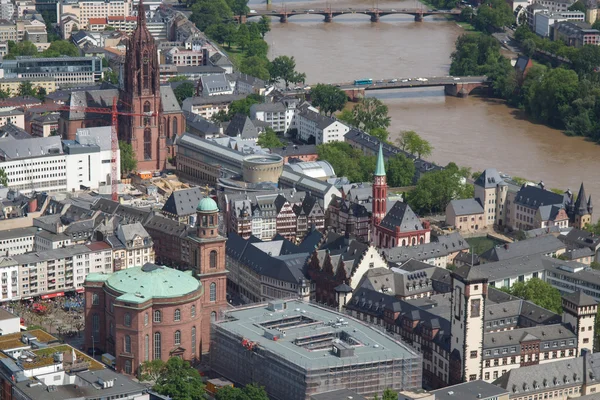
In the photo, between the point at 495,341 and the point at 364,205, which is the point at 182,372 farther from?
the point at 364,205

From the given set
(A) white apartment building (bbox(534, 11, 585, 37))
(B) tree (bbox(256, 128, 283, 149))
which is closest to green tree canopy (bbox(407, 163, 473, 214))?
(B) tree (bbox(256, 128, 283, 149))

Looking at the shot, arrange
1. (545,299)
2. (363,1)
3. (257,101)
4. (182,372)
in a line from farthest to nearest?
(363,1), (257,101), (545,299), (182,372)

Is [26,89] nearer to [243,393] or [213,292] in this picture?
[213,292]

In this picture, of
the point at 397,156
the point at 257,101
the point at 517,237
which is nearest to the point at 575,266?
the point at 517,237

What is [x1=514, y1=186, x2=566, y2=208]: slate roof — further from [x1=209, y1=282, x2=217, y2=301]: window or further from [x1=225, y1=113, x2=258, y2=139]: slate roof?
[x1=209, y1=282, x2=217, y2=301]: window

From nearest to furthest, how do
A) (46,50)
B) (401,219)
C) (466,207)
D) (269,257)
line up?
(269,257) < (401,219) < (466,207) < (46,50)

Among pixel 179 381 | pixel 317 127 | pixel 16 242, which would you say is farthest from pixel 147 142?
pixel 179 381
